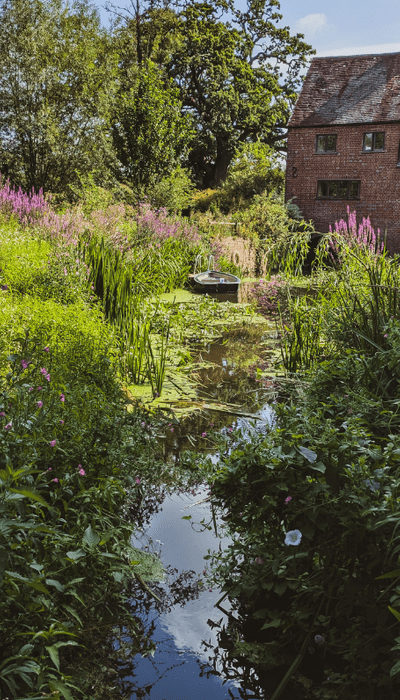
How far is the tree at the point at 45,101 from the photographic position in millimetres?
21203

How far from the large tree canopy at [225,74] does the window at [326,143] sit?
7.04 m

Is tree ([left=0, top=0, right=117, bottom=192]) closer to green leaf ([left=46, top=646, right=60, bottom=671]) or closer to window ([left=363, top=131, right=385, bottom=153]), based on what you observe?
window ([left=363, top=131, right=385, bottom=153])

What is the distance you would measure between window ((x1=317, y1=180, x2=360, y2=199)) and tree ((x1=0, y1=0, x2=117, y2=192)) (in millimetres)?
10555

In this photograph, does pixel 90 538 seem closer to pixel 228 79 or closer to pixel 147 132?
pixel 147 132

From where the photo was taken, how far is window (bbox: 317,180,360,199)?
87.4ft

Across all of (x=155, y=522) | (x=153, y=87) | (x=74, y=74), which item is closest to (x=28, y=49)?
(x=74, y=74)

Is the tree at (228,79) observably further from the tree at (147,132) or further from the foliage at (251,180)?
the tree at (147,132)

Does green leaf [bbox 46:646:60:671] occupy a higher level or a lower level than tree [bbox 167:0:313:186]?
lower

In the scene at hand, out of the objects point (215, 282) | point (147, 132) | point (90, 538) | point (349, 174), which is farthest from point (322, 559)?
point (349, 174)

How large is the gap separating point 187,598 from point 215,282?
352 inches

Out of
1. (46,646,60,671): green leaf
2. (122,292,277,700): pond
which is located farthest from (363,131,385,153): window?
(46,646,60,671): green leaf

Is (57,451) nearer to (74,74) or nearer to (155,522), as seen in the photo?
(155,522)

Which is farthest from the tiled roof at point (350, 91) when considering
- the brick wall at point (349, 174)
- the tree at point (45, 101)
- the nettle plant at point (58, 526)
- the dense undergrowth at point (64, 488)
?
the nettle plant at point (58, 526)

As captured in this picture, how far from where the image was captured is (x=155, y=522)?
3.40 meters
